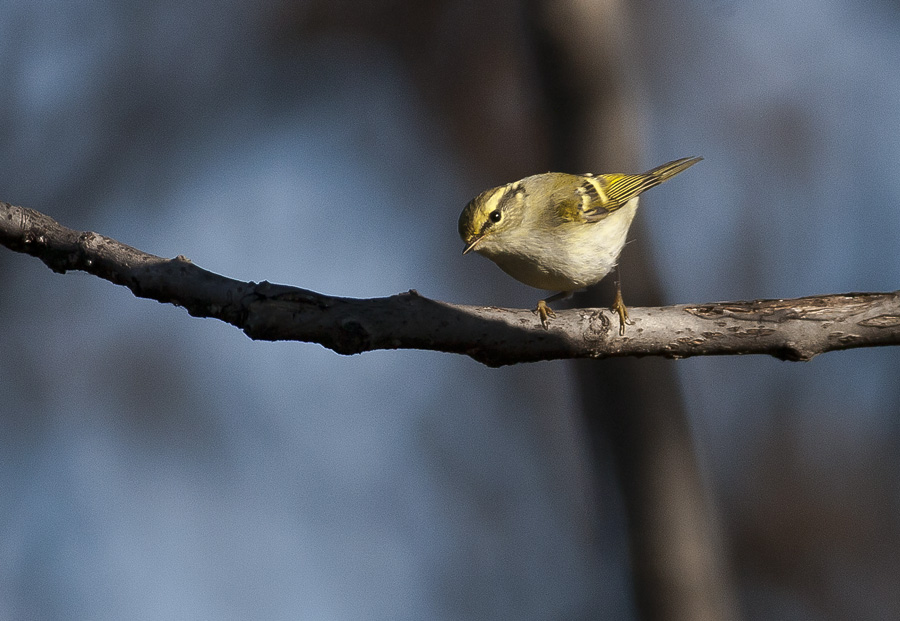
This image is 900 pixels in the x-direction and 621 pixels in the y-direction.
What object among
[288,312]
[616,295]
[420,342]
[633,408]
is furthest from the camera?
[616,295]

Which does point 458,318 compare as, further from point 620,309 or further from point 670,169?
point 670,169

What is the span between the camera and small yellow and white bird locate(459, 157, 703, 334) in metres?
2.94

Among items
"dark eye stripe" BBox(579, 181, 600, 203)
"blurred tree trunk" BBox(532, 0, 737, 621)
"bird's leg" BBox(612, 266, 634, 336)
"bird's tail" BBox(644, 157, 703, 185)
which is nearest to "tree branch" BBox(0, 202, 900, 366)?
"bird's leg" BBox(612, 266, 634, 336)

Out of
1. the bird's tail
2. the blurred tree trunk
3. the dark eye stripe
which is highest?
the bird's tail

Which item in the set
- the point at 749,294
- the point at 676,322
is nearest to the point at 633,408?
the point at 676,322

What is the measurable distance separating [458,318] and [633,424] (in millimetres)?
663

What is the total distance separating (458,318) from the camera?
171 centimetres

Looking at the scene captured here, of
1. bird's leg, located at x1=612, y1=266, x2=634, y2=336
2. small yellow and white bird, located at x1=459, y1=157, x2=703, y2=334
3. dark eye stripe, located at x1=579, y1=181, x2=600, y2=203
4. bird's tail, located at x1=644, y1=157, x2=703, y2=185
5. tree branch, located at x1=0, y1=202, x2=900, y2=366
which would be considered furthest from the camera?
bird's tail, located at x1=644, y1=157, x2=703, y2=185

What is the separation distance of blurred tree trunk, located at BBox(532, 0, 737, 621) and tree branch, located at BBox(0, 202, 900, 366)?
→ 0.22 meters

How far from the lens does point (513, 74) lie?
14.6 feet

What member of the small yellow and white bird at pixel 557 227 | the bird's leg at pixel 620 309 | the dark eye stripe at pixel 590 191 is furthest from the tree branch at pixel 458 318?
the dark eye stripe at pixel 590 191

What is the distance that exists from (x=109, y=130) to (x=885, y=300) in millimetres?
4561

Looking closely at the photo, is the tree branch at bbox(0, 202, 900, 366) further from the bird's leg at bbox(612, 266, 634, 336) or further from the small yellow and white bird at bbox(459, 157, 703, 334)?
the small yellow and white bird at bbox(459, 157, 703, 334)

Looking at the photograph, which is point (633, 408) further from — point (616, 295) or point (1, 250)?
point (1, 250)
